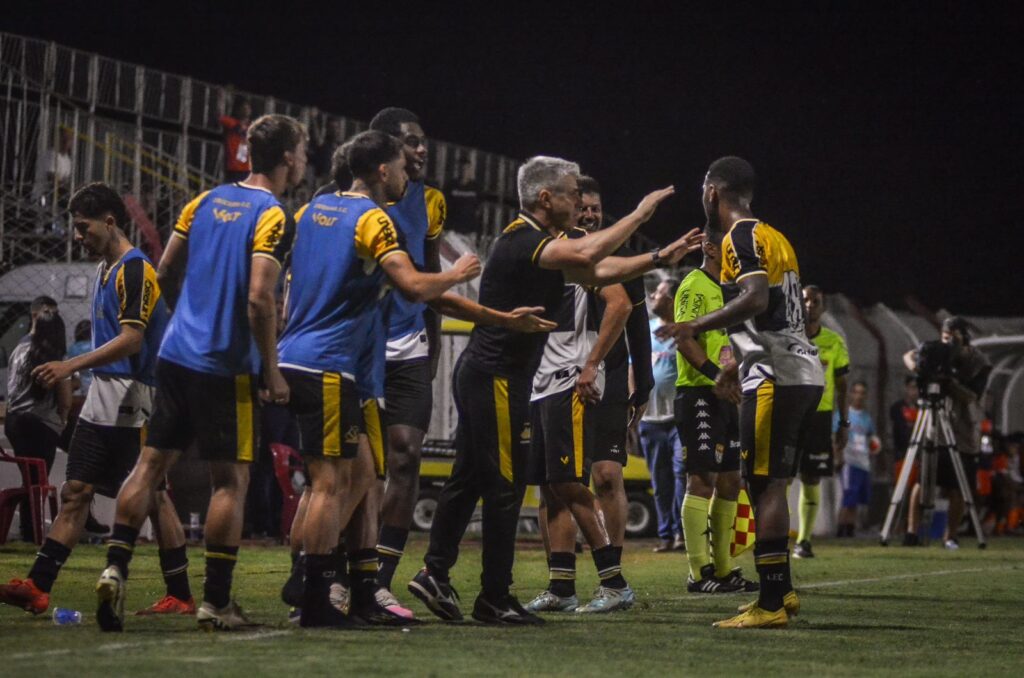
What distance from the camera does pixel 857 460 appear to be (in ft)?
65.2

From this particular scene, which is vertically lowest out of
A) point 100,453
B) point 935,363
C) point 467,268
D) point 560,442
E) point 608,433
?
point 100,453

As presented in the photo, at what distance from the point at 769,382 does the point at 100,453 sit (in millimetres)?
3314

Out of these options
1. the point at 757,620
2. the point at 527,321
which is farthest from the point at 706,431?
the point at 527,321

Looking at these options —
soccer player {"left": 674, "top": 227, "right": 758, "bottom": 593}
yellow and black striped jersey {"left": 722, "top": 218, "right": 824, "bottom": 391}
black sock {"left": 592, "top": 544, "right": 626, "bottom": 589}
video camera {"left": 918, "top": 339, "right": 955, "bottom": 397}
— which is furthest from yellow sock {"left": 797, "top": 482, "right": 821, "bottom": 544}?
yellow and black striped jersey {"left": 722, "top": 218, "right": 824, "bottom": 391}

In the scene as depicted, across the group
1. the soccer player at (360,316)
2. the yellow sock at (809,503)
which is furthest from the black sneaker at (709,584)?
the yellow sock at (809,503)

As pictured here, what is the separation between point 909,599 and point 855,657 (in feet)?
11.1

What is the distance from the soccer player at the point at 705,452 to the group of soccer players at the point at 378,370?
3.65 feet

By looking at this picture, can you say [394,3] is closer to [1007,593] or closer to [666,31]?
[666,31]

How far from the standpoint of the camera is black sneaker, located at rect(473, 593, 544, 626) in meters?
7.43

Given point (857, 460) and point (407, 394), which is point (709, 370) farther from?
point (857, 460)

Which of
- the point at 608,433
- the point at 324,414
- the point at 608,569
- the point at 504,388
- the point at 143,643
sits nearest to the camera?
the point at 143,643

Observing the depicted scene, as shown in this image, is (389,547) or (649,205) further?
(389,547)

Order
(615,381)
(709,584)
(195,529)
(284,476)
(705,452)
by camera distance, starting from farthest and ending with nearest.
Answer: (284,476) → (195,529) → (705,452) → (709,584) → (615,381)

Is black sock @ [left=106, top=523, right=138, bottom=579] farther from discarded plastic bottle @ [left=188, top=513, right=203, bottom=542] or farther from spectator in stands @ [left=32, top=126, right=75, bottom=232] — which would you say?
spectator in stands @ [left=32, top=126, right=75, bottom=232]
